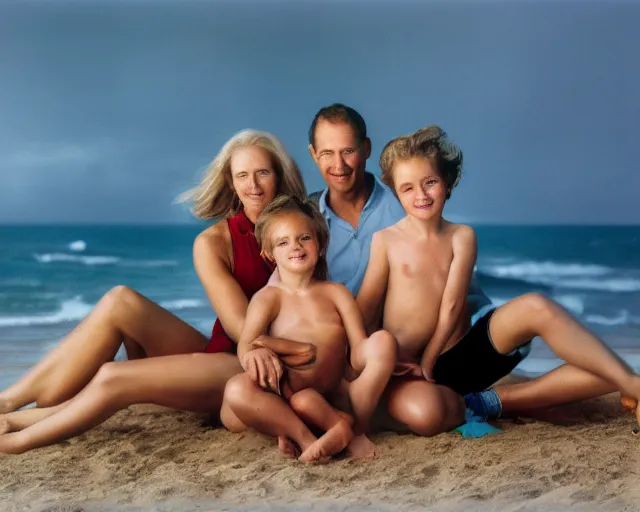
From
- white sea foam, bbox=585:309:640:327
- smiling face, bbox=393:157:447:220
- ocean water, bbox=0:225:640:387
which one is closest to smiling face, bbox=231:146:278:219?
smiling face, bbox=393:157:447:220

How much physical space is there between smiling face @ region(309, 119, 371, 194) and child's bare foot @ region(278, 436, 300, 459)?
0.83 m

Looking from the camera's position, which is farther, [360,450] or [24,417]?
[24,417]

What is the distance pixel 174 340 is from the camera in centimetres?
259

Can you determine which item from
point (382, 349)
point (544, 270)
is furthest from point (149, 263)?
point (382, 349)

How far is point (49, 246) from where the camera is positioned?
5.29m

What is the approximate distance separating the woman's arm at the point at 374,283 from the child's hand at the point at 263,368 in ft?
1.16

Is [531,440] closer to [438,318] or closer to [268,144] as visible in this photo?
[438,318]

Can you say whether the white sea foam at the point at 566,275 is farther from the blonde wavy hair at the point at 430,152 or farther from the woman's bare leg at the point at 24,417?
the woman's bare leg at the point at 24,417

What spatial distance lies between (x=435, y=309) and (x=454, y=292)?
0.08 metres

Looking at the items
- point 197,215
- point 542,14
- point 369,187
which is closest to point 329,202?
point 369,187

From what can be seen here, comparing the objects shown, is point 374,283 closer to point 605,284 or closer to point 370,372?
point 370,372

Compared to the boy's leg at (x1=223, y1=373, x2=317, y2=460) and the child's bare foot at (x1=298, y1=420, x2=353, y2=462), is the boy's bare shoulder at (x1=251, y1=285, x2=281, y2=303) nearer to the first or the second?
the boy's leg at (x1=223, y1=373, x2=317, y2=460)

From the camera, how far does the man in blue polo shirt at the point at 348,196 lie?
2617 mm

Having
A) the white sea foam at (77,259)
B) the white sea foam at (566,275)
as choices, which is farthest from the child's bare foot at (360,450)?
the white sea foam at (77,259)
